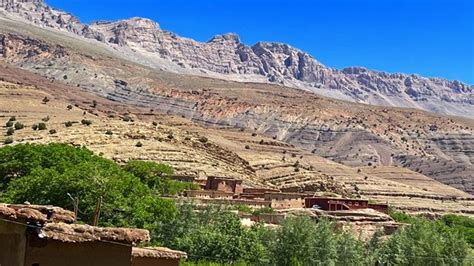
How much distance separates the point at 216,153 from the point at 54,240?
62.7m

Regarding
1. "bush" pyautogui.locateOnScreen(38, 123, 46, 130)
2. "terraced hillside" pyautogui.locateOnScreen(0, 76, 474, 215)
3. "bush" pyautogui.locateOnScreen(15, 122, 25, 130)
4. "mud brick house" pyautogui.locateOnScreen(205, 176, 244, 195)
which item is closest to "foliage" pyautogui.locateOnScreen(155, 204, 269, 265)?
"mud brick house" pyautogui.locateOnScreen(205, 176, 244, 195)

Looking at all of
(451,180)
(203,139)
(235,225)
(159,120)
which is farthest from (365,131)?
(235,225)

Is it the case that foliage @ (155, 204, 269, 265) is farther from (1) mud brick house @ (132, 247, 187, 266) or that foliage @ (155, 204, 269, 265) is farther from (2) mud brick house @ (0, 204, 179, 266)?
(2) mud brick house @ (0, 204, 179, 266)

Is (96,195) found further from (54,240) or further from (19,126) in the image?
(19,126)

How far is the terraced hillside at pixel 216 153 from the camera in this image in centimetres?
6556

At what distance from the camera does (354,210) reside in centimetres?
4016

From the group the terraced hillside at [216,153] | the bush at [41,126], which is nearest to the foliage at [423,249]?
the terraced hillside at [216,153]

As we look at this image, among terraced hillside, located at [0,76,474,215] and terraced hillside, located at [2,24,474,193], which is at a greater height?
terraced hillside, located at [2,24,474,193]

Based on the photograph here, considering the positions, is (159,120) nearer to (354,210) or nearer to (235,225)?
(354,210)

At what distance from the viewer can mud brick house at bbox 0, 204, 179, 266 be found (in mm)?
10745

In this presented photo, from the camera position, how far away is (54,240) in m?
10.9

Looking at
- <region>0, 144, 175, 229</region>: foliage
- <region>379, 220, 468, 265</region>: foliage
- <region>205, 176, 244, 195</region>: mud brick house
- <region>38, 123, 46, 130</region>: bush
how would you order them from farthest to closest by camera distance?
<region>38, 123, 46, 130</region>: bush
<region>205, 176, 244, 195</region>: mud brick house
<region>379, 220, 468, 265</region>: foliage
<region>0, 144, 175, 229</region>: foliage

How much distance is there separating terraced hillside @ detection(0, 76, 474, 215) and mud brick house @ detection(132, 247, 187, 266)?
42865mm

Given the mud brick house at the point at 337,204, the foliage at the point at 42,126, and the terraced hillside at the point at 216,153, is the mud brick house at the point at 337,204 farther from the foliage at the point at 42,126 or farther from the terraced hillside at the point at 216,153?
the foliage at the point at 42,126
